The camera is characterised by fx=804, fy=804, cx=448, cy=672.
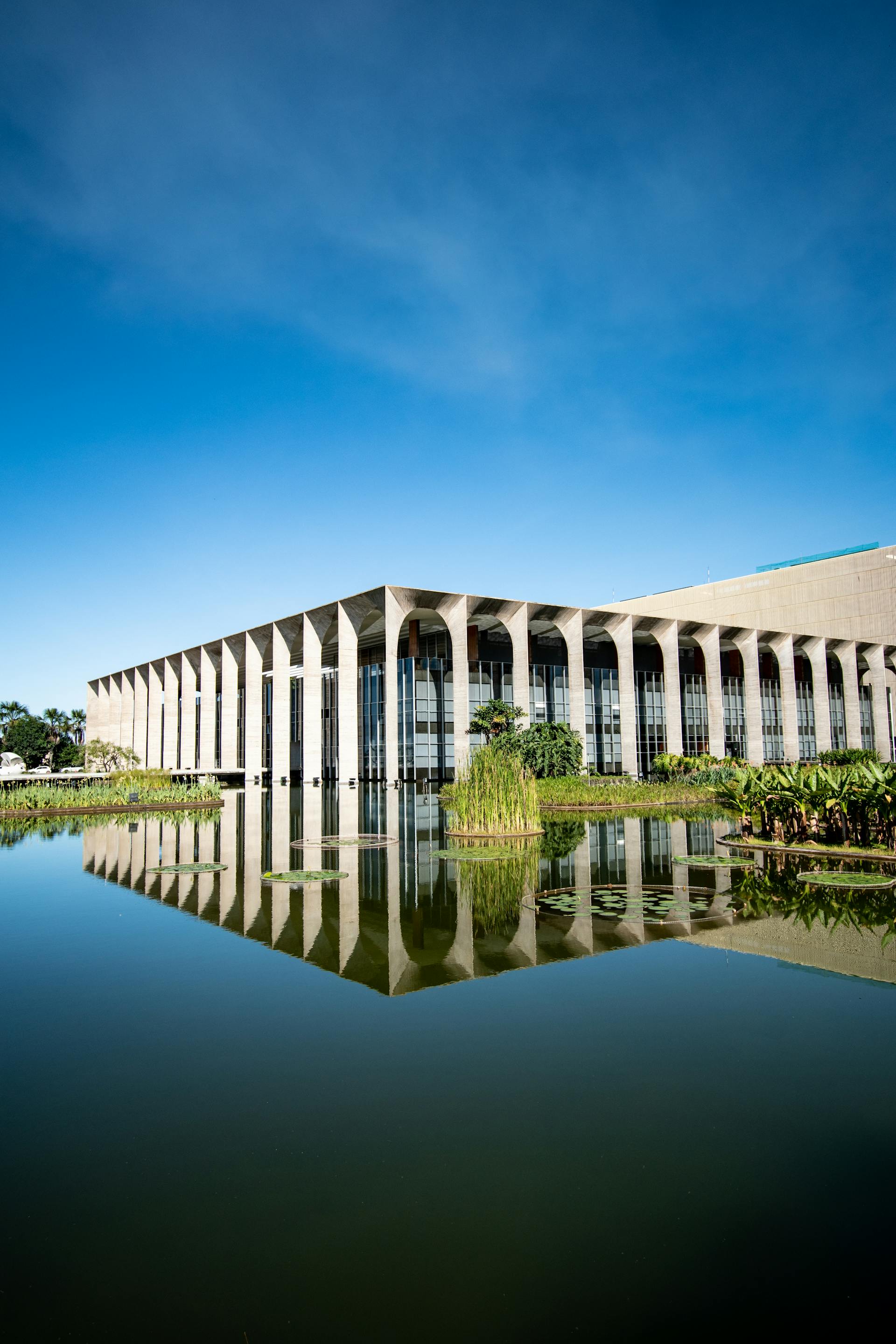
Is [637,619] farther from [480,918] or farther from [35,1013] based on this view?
[35,1013]

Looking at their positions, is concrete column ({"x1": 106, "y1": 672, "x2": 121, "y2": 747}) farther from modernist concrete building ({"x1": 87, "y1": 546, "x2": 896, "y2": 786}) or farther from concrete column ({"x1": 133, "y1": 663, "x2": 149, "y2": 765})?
concrete column ({"x1": 133, "y1": 663, "x2": 149, "y2": 765})

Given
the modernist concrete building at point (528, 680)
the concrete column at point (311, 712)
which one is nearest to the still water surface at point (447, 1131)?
the modernist concrete building at point (528, 680)

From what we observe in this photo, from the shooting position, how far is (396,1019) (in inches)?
192

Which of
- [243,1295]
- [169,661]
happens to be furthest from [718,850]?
[169,661]

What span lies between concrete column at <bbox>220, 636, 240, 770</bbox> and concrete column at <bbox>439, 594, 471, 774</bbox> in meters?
15.1

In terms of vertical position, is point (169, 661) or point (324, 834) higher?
point (169, 661)

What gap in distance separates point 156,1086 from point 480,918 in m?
4.11

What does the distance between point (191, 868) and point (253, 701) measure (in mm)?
32574

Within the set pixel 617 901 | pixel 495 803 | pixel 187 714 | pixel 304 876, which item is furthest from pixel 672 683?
pixel 617 901

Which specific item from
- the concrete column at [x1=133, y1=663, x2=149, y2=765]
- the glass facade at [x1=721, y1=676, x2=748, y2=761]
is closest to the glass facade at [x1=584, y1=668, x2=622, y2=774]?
the glass facade at [x1=721, y1=676, x2=748, y2=761]

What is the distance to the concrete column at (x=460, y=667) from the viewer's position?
113 feet

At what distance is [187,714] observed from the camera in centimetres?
5344

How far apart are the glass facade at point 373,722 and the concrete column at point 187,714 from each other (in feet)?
39.8

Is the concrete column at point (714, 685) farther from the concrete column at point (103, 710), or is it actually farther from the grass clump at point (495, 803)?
the concrete column at point (103, 710)
